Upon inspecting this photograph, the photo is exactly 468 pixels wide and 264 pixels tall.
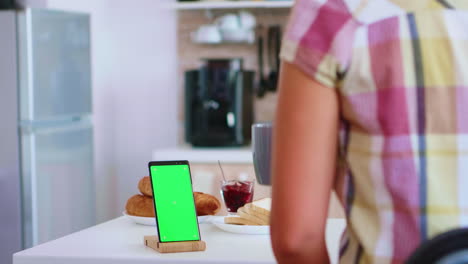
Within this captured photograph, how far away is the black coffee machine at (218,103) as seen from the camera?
372 centimetres

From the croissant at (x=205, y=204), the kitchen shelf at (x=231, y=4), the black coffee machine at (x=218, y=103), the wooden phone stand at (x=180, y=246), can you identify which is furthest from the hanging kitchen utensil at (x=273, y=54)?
the wooden phone stand at (x=180, y=246)

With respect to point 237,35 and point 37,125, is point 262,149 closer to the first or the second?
point 37,125

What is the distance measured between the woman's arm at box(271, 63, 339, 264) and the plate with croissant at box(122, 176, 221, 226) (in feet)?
3.03

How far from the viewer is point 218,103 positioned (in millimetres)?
3732

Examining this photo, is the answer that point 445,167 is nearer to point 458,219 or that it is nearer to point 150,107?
point 458,219

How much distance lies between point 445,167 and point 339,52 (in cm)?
17

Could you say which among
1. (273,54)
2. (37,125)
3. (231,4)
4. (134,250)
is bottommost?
(134,250)

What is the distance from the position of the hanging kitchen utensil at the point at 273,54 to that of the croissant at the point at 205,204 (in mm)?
2193

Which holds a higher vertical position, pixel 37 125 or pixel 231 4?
pixel 231 4

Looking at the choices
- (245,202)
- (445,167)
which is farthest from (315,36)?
(245,202)

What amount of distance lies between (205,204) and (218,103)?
75.7 inches

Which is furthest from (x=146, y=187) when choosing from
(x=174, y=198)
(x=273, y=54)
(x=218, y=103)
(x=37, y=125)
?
(x=273, y=54)

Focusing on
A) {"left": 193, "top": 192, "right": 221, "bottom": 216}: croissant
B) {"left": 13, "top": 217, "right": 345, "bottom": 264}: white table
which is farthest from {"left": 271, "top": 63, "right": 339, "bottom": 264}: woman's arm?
{"left": 193, "top": 192, "right": 221, "bottom": 216}: croissant

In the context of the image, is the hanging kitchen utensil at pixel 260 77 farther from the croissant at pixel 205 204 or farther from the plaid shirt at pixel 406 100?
the plaid shirt at pixel 406 100
